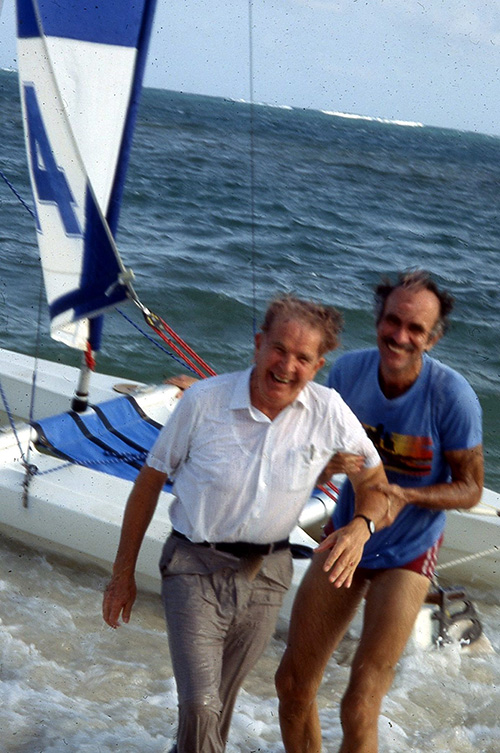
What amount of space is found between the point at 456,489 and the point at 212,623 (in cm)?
67

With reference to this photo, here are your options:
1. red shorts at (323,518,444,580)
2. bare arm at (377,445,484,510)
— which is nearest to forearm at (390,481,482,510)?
bare arm at (377,445,484,510)

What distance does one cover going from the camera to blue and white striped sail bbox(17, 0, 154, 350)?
3326 millimetres

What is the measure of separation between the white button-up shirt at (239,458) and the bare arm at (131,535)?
44mm

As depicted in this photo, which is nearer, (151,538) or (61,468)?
(151,538)

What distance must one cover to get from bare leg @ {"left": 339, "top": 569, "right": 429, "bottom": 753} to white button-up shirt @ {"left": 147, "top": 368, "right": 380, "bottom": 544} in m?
0.37

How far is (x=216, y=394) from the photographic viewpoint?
2072mm

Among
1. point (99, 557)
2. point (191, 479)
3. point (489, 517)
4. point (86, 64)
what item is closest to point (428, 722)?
point (489, 517)

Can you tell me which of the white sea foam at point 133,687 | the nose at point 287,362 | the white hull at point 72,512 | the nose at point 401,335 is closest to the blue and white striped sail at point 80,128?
the white hull at point 72,512

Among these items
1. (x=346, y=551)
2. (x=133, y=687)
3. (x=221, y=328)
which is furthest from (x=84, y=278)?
(x=221, y=328)

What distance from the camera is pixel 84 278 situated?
3523 millimetres

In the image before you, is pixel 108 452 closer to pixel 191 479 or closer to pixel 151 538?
pixel 151 538

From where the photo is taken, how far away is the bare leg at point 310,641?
2387mm

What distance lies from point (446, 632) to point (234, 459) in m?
1.90

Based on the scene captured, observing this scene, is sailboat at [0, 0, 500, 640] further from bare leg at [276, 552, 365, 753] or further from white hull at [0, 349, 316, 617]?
bare leg at [276, 552, 365, 753]
